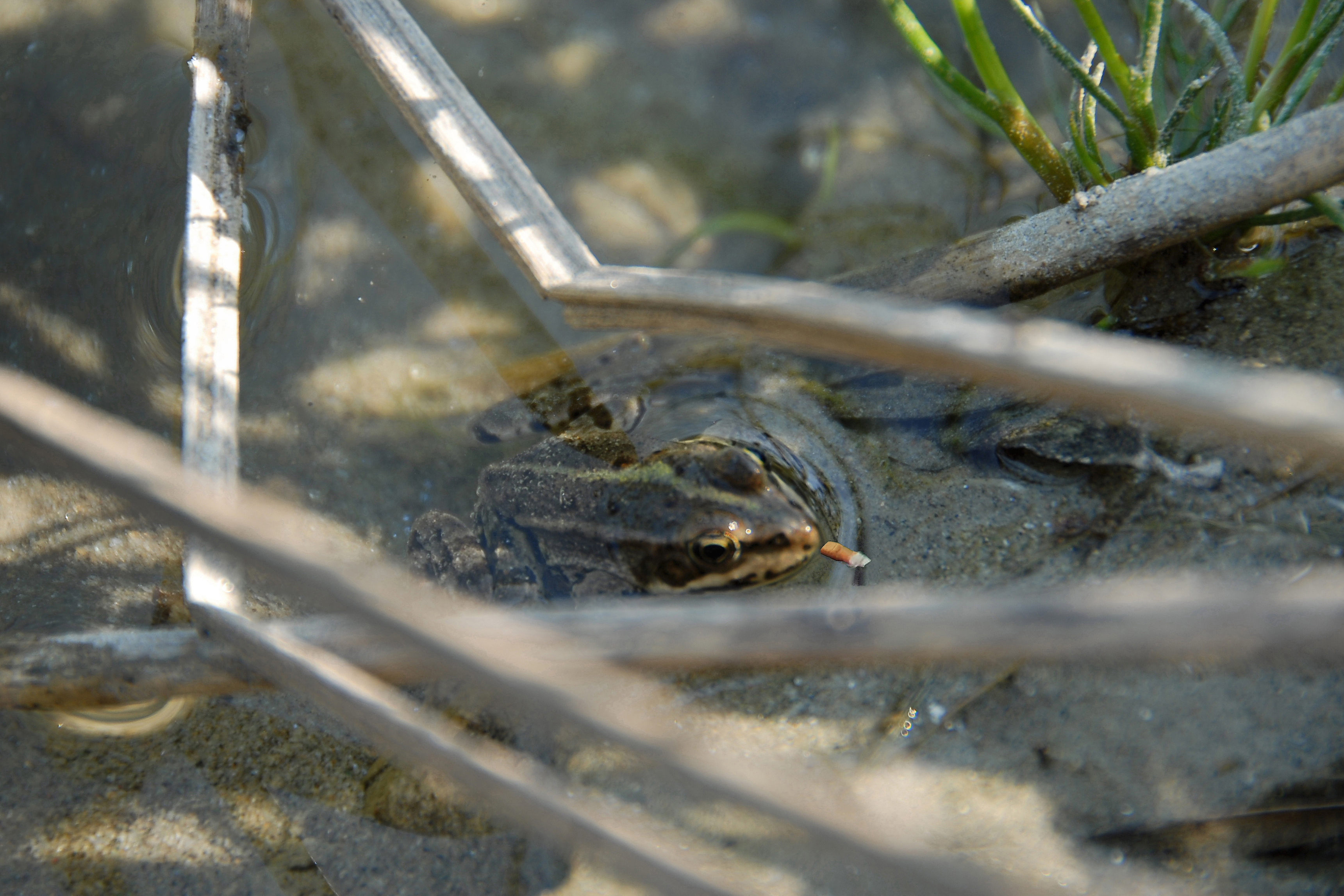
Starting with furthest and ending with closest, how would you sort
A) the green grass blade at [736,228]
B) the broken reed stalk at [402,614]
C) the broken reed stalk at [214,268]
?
the green grass blade at [736,228], the broken reed stalk at [214,268], the broken reed stalk at [402,614]

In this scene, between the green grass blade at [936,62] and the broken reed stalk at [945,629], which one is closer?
the broken reed stalk at [945,629]

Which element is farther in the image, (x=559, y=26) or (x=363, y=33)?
(x=559, y=26)

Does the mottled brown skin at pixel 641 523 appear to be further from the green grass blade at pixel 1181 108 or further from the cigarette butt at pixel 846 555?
the green grass blade at pixel 1181 108

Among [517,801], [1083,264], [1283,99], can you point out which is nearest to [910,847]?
[517,801]

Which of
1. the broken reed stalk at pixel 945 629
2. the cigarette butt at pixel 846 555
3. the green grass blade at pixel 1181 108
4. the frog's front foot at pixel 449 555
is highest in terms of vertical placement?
the green grass blade at pixel 1181 108

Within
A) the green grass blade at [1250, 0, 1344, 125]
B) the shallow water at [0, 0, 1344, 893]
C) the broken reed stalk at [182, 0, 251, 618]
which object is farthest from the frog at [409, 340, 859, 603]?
the green grass blade at [1250, 0, 1344, 125]

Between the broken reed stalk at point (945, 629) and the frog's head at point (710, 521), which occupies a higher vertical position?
the broken reed stalk at point (945, 629)

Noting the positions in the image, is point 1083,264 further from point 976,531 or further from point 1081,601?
point 1081,601

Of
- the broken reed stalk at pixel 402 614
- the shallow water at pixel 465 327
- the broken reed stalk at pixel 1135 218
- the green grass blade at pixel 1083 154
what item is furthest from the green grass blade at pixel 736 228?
the broken reed stalk at pixel 402 614
